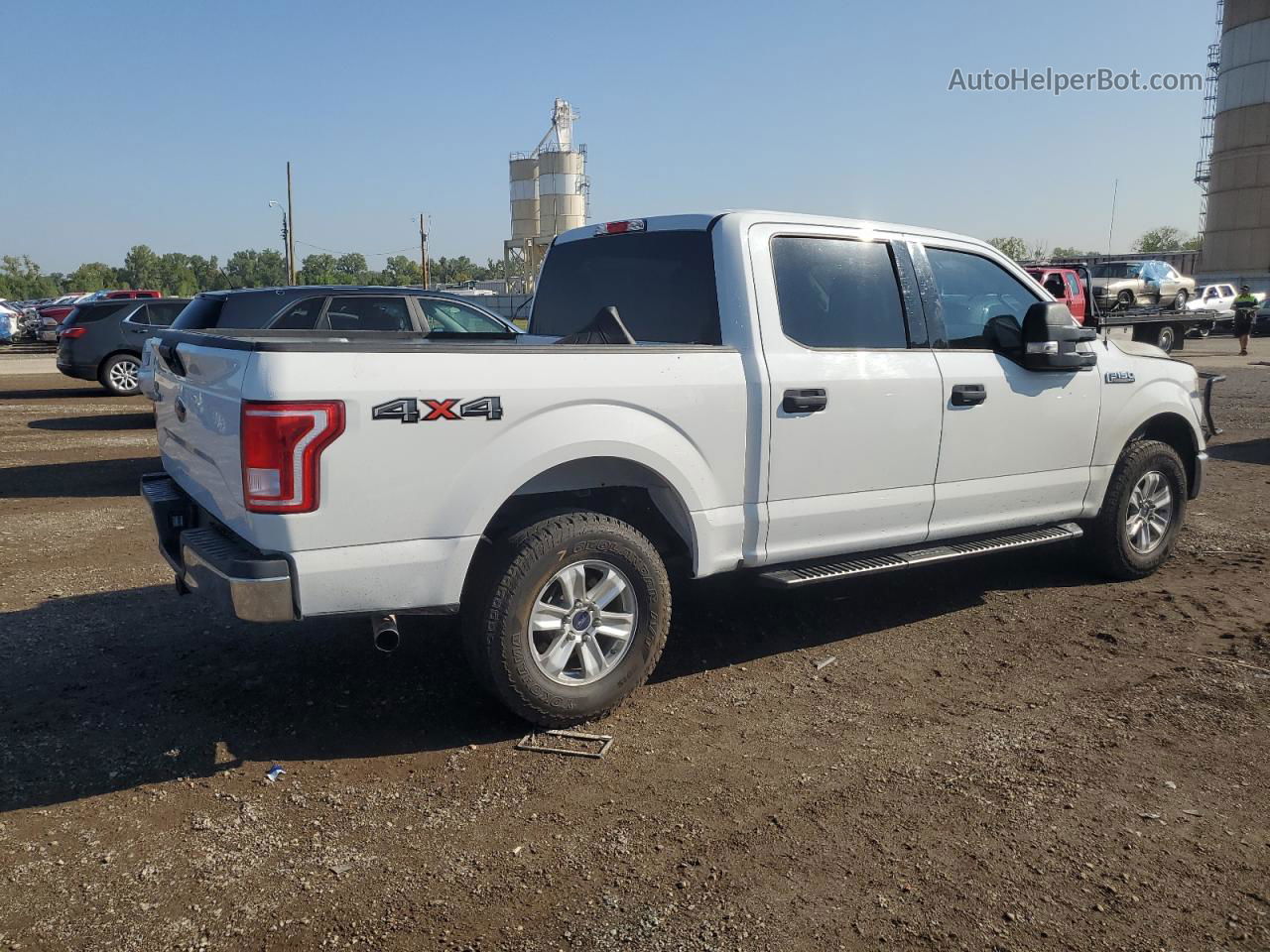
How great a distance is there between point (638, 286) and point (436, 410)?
1.77 metres

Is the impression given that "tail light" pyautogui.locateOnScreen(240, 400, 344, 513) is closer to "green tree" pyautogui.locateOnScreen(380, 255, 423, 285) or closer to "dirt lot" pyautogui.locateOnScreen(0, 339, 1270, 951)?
"dirt lot" pyautogui.locateOnScreen(0, 339, 1270, 951)

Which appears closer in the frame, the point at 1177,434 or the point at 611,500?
the point at 611,500

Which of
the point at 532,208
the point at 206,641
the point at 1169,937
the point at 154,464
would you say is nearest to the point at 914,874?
the point at 1169,937

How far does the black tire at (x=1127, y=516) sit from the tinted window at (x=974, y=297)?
1211 mm

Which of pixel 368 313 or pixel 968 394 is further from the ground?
pixel 368 313

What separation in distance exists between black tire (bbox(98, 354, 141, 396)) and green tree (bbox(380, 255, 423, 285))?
360ft

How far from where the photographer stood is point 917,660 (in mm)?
5016

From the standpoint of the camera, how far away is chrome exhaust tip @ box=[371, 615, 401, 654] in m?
3.71

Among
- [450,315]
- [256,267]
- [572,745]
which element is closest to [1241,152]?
[450,315]

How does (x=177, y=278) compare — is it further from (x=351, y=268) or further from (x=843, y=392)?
(x=843, y=392)

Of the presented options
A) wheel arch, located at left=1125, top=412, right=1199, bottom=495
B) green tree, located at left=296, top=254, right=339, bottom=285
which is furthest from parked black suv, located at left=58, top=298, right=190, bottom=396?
green tree, located at left=296, top=254, right=339, bottom=285

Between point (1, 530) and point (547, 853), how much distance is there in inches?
247

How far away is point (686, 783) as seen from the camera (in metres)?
3.74

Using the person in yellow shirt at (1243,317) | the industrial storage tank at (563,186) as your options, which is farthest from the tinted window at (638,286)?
the industrial storage tank at (563,186)
